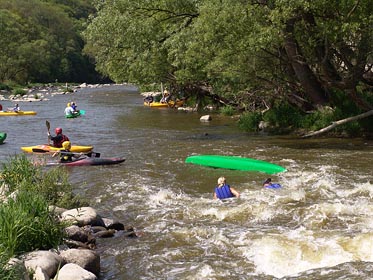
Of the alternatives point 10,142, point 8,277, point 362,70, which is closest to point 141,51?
point 10,142

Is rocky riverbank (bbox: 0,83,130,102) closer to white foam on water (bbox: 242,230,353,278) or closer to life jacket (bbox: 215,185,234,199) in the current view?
life jacket (bbox: 215,185,234,199)

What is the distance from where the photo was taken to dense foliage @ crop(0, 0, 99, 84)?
2741 inches

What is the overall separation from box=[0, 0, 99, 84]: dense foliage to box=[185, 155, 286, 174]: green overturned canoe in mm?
58962

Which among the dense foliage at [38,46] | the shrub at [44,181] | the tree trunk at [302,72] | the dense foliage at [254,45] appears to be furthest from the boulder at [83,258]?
the dense foliage at [38,46]

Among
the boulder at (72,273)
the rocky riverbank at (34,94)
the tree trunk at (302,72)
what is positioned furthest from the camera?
the rocky riverbank at (34,94)

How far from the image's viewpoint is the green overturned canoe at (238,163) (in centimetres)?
1291

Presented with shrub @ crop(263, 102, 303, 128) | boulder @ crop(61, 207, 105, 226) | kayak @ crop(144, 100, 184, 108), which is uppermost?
shrub @ crop(263, 102, 303, 128)

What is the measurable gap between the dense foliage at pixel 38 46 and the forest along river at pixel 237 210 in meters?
54.9

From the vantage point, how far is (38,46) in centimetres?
7556

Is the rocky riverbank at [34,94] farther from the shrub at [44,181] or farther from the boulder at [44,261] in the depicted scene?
the boulder at [44,261]

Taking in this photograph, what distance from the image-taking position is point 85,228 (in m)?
8.16

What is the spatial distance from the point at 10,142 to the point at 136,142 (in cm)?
501

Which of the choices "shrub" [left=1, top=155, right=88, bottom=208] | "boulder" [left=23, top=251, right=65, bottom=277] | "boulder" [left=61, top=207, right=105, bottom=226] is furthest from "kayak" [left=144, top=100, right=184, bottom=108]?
"boulder" [left=23, top=251, right=65, bottom=277]

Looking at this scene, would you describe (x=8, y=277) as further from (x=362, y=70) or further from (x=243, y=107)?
(x=243, y=107)
